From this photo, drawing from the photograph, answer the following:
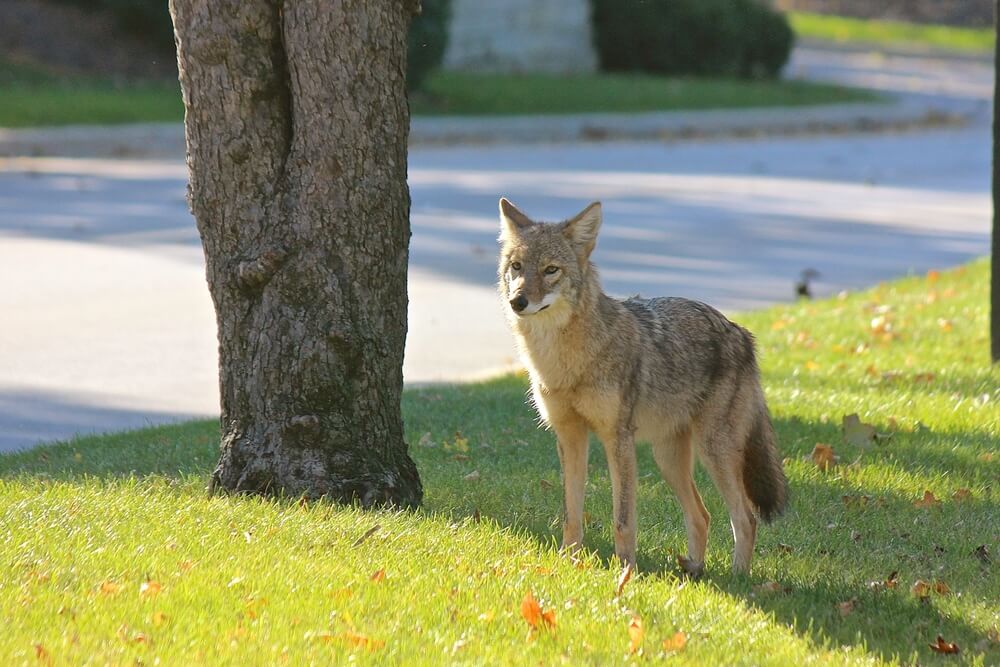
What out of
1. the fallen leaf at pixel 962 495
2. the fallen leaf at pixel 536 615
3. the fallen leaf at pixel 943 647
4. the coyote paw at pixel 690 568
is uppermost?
the fallen leaf at pixel 536 615

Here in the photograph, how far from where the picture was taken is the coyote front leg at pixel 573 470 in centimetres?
573

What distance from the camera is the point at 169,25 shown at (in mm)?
26000

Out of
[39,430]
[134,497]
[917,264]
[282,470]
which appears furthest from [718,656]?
[917,264]

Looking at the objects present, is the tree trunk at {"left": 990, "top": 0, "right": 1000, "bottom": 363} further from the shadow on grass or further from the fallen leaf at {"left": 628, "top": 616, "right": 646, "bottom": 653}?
the fallen leaf at {"left": 628, "top": 616, "right": 646, "bottom": 653}

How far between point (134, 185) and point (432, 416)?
33.0ft

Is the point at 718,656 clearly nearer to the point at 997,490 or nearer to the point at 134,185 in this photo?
the point at 997,490

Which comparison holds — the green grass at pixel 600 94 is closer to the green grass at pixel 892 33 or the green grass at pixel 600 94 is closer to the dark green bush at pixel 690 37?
the dark green bush at pixel 690 37

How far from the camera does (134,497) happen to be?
6.10 metres

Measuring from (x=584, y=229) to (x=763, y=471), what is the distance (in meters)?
1.27

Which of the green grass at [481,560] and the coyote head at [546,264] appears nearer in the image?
the green grass at [481,560]

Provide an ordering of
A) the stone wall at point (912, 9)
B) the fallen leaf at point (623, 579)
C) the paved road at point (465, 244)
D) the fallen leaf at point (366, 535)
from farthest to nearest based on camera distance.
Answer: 1. the stone wall at point (912, 9)
2. the paved road at point (465, 244)
3. the fallen leaf at point (366, 535)
4. the fallen leaf at point (623, 579)

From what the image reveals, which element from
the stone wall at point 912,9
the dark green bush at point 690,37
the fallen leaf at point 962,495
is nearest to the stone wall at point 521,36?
the dark green bush at point 690,37

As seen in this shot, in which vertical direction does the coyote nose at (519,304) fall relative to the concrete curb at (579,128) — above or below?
above

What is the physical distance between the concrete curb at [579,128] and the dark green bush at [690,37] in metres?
3.75
